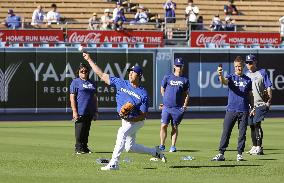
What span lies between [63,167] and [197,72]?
22558mm

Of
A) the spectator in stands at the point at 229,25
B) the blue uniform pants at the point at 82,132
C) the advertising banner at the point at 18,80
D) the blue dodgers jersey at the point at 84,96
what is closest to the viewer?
the blue uniform pants at the point at 82,132

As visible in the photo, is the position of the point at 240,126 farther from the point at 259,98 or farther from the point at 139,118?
the point at 139,118

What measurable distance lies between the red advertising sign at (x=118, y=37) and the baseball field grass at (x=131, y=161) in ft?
34.8

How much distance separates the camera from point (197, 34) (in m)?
40.7

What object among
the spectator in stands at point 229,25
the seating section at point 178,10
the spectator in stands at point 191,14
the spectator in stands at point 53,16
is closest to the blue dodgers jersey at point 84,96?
the spectator in stands at point 53,16

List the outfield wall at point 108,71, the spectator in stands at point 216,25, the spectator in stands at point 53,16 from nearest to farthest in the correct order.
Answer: the outfield wall at point 108,71
the spectator in stands at point 53,16
the spectator in stands at point 216,25

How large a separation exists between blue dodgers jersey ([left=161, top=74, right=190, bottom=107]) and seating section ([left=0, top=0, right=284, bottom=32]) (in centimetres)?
1946

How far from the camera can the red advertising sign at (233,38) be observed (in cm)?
4066

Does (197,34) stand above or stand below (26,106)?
above

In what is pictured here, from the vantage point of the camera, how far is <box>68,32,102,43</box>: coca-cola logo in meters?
38.7

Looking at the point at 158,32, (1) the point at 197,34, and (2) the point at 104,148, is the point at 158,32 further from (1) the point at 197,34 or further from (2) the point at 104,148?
(2) the point at 104,148

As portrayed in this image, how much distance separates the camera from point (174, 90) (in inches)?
834

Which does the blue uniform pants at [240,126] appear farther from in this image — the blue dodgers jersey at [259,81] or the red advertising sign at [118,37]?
the red advertising sign at [118,37]

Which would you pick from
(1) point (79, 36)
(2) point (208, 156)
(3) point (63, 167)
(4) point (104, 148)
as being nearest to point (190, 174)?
(3) point (63, 167)
